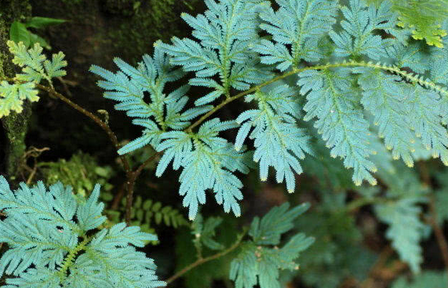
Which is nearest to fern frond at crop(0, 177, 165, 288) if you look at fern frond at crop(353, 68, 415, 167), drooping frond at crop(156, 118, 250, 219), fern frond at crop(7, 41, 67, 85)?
drooping frond at crop(156, 118, 250, 219)

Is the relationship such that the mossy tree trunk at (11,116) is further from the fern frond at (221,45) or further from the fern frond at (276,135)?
the fern frond at (276,135)

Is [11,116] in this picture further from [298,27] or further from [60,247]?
[298,27]

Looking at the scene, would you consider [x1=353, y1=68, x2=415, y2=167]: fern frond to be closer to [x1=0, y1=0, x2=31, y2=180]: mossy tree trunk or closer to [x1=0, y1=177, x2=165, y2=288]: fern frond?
[x1=0, y1=177, x2=165, y2=288]: fern frond

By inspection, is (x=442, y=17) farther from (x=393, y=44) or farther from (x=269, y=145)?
(x=269, y=145)

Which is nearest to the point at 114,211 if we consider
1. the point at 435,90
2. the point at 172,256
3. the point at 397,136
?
the point at 172,256

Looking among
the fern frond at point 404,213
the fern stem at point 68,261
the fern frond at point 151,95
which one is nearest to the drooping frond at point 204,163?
the fern frond at point 151,95

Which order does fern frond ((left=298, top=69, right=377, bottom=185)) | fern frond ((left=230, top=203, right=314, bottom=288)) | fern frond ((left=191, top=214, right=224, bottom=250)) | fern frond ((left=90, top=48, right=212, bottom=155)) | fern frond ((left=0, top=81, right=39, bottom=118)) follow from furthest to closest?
fern frond ((left=191, top=214, right=224, bottom=250))
fern frond ((left=230, top=203, right=314, bottom=288))
fern frond ((left=90, top=48, right=212, bottom=155))
fern frond ((left=298, top=69, right=377, bottom=185))
fern frond ((left=0, top=81, right=39, bottom=118))

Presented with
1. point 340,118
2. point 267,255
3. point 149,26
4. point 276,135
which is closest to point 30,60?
point 149,26

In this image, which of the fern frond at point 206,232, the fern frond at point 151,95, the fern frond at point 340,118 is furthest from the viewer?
the fern frond at point 206,232
